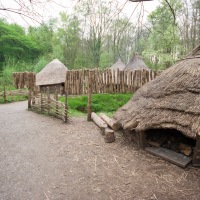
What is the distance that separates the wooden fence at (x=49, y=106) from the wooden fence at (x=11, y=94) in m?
4.81

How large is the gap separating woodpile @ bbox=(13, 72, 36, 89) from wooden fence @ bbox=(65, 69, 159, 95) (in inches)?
171

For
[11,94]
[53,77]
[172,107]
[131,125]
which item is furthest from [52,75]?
[172,107]

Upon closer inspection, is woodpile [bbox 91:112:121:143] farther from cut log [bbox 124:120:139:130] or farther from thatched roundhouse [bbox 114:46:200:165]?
cut log [bbox 124:120:139:130]

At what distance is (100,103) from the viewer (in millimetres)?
10398

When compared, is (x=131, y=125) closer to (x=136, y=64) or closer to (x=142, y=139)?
(x=142, y=139)

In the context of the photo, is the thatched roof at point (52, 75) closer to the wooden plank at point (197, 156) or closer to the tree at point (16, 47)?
the tree at point (16, 47)

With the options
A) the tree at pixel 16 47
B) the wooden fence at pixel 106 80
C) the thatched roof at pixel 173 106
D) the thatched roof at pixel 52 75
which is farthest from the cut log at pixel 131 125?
the tree at pixel 16 47

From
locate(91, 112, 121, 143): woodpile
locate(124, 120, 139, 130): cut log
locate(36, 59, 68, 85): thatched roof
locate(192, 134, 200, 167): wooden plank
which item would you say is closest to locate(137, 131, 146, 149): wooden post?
locate(124, 120, 139, 130): cut log

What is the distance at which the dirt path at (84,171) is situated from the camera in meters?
3.22

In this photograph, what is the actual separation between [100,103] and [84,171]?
6583 mm

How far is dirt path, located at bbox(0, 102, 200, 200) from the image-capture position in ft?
10.6

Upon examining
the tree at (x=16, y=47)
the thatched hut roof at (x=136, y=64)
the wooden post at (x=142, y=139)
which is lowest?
the wooden post at (x=142, y=139)

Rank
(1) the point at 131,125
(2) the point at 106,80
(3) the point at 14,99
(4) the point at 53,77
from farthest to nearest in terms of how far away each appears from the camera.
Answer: (4) the point at 53,77 → (3) the point at 14,99 → (2) the point at 106,80 → (1) the point at 131,125

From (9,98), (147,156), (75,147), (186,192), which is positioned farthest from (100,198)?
(9,98)
